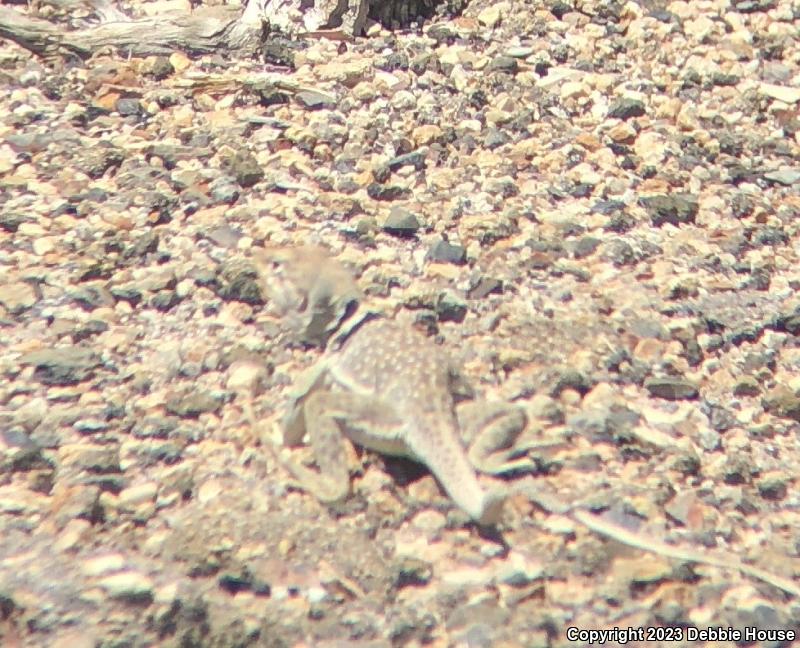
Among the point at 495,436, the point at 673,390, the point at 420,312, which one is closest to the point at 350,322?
the point at 420,312

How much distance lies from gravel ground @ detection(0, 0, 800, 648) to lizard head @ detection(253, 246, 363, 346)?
0.12 m

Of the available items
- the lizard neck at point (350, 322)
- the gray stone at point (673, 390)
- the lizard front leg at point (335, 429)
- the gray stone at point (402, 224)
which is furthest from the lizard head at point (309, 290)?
the gray stone at point (673, 390)

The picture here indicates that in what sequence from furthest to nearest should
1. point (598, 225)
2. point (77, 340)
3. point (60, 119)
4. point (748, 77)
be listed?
point (748, 77)
point (60, 119)
point (598, 225)
point (77, 340)

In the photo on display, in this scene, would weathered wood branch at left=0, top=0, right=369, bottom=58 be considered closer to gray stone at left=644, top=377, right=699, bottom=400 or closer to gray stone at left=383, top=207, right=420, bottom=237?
gray stone at left=383, top=207, right=420, bottom=237

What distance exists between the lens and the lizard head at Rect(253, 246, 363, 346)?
144 inches

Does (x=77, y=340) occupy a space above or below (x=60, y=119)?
below

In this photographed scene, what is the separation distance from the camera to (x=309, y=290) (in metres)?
3.69

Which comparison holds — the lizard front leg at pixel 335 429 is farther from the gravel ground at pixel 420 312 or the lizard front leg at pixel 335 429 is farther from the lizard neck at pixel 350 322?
the lizard neck at pixel 350 322

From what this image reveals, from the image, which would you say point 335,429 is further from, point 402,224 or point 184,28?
point 184,28

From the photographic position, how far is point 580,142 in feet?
15.6

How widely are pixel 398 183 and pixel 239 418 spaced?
1385 millimetres

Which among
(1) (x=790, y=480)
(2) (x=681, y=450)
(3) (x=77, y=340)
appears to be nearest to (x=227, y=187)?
(3) (x=77, y=340)

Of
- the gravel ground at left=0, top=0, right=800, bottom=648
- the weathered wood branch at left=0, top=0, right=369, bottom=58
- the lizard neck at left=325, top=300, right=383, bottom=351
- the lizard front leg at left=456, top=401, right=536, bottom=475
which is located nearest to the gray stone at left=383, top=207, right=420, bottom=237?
the gravel ground at left=0, top=0, right=800, bottom=648

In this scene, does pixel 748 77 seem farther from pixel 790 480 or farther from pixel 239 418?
pixel 239 418
